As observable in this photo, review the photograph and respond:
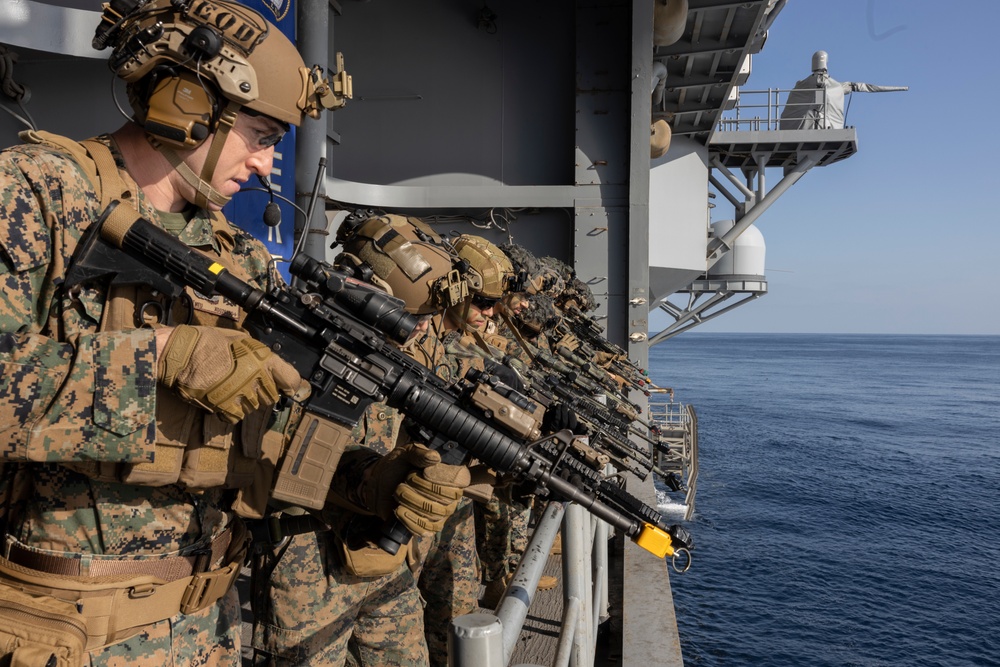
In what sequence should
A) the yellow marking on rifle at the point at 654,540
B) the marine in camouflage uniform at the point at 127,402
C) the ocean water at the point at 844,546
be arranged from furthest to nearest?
the ocean water at the point at 844,546
the yellow marking on rifle at the point at 654,540
the marine in camouflage uniform at the point at 127,402

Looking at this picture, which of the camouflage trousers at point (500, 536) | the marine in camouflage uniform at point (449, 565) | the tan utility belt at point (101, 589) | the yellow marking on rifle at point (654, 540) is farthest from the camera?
the camouflage trousers at point (500, 536)

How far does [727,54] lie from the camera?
14.0 metres

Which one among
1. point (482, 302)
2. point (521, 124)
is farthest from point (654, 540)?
point (521, 124)

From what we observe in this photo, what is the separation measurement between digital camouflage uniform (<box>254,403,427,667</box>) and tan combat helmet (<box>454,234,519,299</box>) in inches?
82.4

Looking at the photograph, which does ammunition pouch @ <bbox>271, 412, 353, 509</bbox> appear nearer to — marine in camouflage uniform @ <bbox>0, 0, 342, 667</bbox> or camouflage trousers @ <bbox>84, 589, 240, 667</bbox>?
marine in camouflage uniform @ <bbox>0, 0, 342, 667</bbox>

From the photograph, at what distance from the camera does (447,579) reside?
13.5ft

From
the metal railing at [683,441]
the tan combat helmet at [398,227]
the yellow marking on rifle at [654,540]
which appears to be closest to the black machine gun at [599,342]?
the metal railing at [683,441]

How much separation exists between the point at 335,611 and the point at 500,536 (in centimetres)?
259

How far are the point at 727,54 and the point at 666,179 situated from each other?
133 inches

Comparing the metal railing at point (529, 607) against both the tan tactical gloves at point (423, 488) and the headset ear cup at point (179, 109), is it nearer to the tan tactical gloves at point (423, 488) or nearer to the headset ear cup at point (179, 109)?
the tan tactical gloves at point (423, 488)

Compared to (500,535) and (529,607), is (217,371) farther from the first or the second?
(500,535)

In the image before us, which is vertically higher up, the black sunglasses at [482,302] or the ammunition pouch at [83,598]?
the black sunglasses at [482,302]

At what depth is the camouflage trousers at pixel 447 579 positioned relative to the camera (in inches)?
160

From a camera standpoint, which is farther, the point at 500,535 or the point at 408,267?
the point at 500,535
